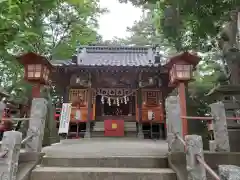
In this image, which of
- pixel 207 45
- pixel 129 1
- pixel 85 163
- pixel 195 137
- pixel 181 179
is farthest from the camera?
pixel 207 45

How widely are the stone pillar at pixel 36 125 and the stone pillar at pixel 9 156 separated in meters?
1.23

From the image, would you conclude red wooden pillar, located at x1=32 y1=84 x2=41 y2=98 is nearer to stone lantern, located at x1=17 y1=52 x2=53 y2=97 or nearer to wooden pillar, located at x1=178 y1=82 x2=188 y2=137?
stone lantern, located at x1=17 y1=52 x2=53 y2=97

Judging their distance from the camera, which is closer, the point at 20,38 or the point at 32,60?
the point at 32,60

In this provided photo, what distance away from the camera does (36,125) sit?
5.37 meters

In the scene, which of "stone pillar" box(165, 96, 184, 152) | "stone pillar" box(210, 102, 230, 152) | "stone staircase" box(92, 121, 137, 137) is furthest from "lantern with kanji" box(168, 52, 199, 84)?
"stone staircase" box(92, 121, 137, 137)

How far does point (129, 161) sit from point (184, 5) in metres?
4.85

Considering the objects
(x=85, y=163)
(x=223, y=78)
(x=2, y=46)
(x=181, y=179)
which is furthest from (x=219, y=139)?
(x=2, y=46)

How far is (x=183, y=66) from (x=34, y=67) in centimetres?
546

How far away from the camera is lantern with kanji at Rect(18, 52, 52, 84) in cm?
785

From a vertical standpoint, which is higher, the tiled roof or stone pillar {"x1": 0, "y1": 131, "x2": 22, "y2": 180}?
the tiled roof

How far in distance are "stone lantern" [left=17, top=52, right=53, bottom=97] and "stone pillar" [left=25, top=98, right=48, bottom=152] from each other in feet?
7.67

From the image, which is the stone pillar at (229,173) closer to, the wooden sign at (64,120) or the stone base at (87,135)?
the wooden sign at (64,120)

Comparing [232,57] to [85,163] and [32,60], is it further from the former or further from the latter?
[32,60]

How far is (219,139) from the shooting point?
5.27 metres
